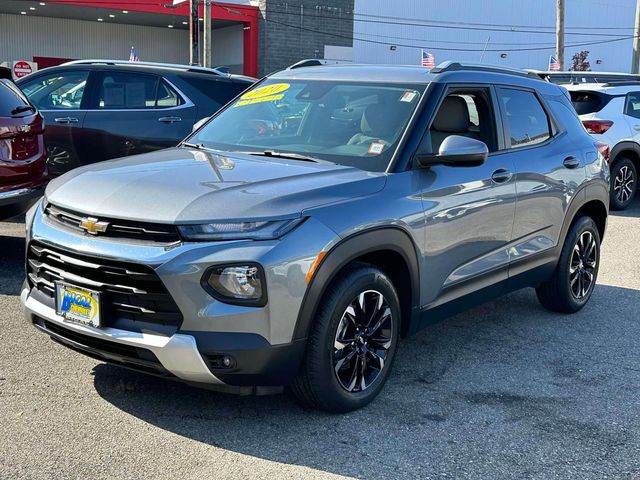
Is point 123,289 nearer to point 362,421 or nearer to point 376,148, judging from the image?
point 362,421

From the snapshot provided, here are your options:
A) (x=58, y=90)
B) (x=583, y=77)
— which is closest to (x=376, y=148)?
(x=58, y=90)

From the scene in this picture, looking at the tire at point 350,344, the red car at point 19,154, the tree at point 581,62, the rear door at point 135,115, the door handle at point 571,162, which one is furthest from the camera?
the tree at point 581,62

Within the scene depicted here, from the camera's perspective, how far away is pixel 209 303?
3.45 meters

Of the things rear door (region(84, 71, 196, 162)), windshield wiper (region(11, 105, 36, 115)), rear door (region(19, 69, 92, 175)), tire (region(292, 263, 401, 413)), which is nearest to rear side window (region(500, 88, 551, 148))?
tire (region(292, 263, 401, 413))

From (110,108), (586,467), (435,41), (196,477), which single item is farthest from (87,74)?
(435,41)

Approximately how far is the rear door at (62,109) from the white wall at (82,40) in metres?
33.7

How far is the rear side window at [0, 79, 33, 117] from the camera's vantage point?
648 cm

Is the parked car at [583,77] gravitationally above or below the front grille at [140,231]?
above

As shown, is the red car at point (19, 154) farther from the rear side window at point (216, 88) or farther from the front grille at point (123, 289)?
the front grille at point (123, 289)

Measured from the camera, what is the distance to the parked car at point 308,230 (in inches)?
137

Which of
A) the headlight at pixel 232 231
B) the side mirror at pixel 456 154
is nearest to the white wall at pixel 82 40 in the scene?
the side mirror at pixel 456 154

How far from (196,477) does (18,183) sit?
12.9ft

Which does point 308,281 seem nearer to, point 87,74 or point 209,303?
point 209,303

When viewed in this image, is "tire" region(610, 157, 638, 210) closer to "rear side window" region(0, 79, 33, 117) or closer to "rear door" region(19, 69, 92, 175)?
"rear door" region(19, 69, 92, 175)
